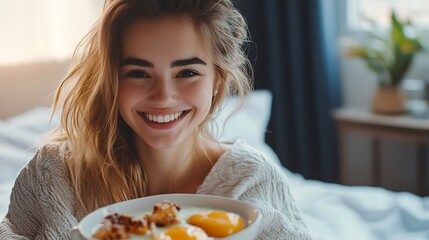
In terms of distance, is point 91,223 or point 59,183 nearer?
point 91,223

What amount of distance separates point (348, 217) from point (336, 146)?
1.19 m

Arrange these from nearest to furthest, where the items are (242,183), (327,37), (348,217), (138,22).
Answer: (138,22) < (242,183) < (348,217) < (327,37)

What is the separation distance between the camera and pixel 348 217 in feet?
5.75

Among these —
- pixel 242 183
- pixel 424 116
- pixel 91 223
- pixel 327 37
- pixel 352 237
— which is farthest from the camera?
pixel 327 37

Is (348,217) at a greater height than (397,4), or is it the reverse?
(397,4)

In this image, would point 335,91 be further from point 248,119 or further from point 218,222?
point 218,222

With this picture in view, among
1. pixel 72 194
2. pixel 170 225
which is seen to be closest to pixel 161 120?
pixel 72 194

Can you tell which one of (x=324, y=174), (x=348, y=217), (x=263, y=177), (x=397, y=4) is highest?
(x=397, y=4)

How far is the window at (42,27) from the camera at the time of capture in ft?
6.76

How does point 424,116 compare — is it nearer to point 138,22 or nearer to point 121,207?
point 138,22

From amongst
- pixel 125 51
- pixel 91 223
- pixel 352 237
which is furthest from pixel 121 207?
pixel 352 237

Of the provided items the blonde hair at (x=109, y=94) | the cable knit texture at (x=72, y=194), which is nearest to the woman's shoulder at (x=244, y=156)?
the cable knit texture at (x=72, y=194)

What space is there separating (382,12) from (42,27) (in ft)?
5.13

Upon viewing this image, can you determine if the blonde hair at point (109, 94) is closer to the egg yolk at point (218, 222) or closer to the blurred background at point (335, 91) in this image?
the egg yolk at point (218, 222)
